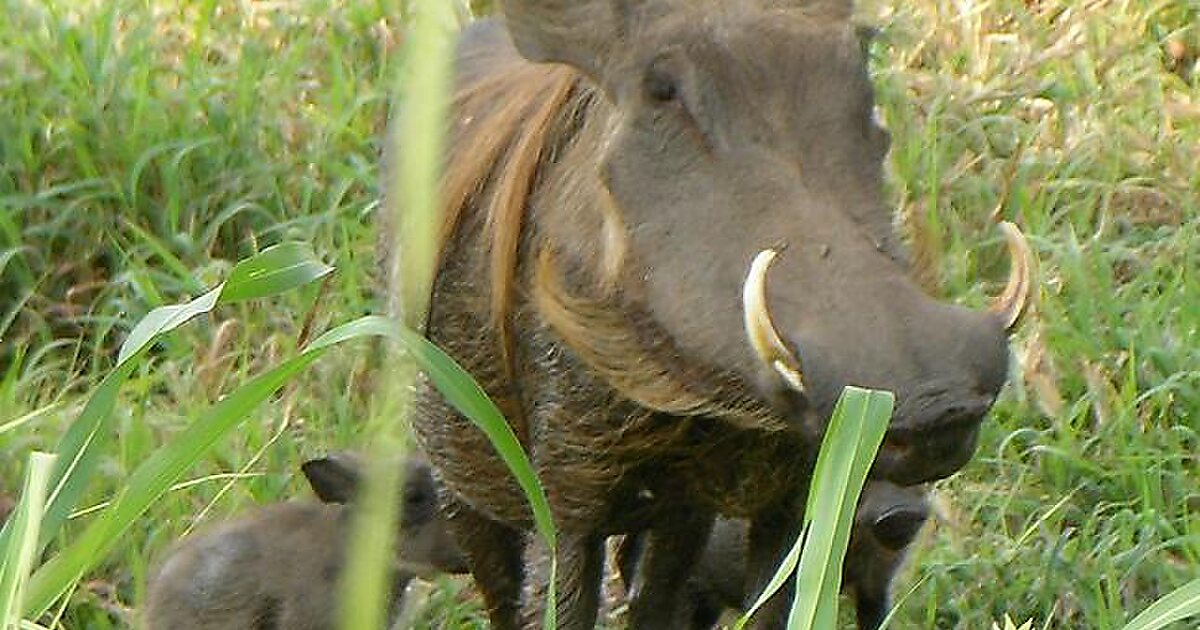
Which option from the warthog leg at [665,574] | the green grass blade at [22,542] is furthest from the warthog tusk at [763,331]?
the warthog leg at [665,574]

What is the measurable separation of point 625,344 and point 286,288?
90 centimetres

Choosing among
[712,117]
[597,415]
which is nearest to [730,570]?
[597,415]

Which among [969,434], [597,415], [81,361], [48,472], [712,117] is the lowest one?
[81,361]

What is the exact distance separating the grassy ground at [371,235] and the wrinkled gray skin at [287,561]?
14cm

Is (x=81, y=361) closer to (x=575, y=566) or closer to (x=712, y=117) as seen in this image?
(x=575, y=566)

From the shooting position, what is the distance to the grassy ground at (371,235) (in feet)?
12.9

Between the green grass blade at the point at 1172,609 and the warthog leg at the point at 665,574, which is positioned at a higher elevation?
the green grass blade at the point at 1172,609

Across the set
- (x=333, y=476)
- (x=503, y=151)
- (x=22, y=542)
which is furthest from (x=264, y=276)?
(x=333, y=476)

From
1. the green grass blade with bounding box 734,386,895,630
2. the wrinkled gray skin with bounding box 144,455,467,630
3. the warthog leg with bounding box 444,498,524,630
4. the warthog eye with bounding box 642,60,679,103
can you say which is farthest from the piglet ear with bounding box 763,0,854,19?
the wrinkled gray skin with bounding box 144,455,467,630

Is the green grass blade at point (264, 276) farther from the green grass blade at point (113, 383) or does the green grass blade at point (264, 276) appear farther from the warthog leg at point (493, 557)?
the warthog leg at point (493, 557)

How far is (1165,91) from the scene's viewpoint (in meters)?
5.15

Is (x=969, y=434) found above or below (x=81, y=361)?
above

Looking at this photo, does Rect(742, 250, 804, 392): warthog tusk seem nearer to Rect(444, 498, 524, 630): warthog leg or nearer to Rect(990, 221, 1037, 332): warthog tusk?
Rect(990, 221, 1037, 332): warthog tusk

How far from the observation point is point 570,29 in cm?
267
